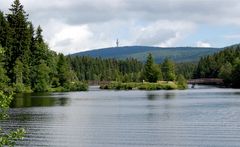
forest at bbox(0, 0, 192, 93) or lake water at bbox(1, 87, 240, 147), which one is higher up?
forest at bbox(0, 0, 192, 93)

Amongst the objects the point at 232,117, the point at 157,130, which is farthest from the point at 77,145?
the point at 232,117

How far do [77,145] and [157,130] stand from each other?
9.36 m

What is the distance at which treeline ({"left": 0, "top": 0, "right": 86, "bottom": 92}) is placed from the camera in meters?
122

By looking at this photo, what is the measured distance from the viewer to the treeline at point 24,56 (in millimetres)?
121562

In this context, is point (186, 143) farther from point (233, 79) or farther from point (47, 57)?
point (233, 79)

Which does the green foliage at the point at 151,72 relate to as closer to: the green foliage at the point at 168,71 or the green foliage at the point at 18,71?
the green foliage at the point at 168,71

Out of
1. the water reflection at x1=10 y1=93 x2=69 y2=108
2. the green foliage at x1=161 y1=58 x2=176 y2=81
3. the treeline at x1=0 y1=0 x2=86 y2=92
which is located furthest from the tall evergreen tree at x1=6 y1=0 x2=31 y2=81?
the green foliage at x1=161 y1=58 x2=176 y2=81

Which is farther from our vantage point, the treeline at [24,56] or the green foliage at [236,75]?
the green foliage at [236,75]

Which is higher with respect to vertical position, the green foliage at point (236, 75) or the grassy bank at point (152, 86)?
the green foliage at point (236, 75)

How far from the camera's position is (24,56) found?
12481cm

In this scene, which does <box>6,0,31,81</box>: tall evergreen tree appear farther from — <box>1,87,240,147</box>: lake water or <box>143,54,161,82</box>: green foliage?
<box>1,87,240,147</box>: lake water

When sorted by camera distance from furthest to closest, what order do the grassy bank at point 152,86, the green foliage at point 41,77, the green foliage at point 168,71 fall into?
the green foliage at point 168,71 < the grassy bank at point 152,86 < the green foliage at point 41,77

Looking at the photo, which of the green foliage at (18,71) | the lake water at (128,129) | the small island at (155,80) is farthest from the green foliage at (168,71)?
the lake water at (128,129)

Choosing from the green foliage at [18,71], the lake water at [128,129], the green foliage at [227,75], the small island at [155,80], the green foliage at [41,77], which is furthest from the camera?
the green foliage at [227,75]
